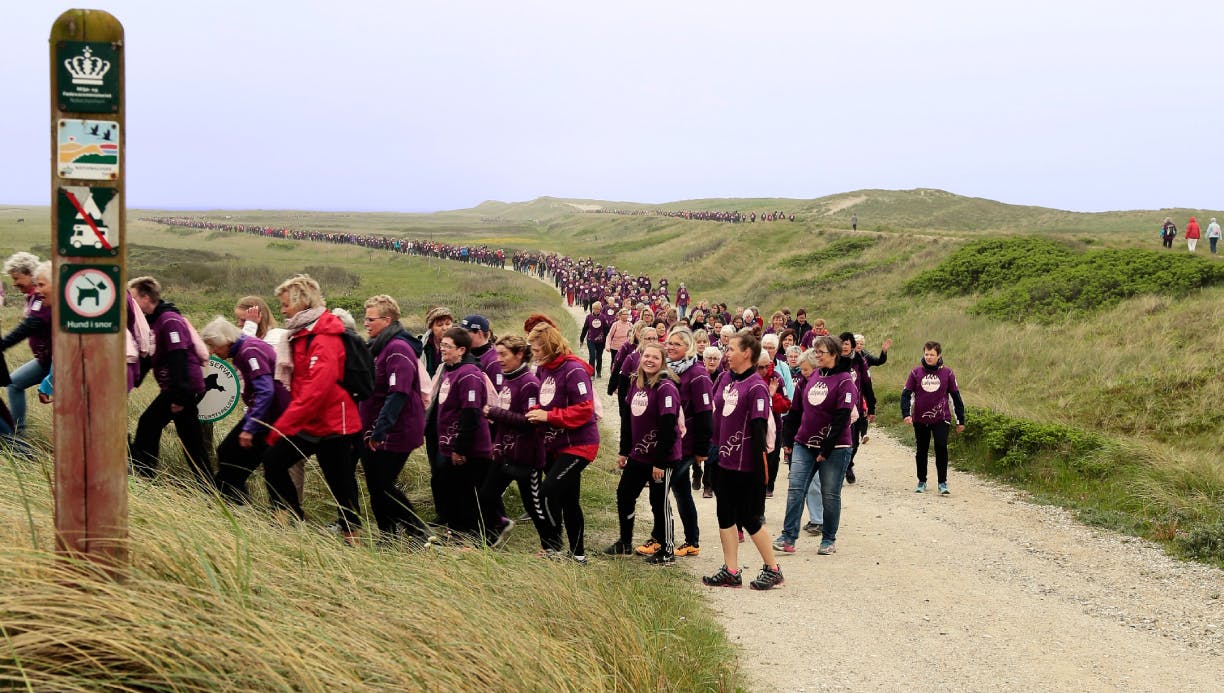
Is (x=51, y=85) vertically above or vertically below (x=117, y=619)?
above

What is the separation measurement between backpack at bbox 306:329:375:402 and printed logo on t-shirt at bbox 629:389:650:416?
7.04ft

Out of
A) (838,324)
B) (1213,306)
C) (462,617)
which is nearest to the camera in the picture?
(462,617)

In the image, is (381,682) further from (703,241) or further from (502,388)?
(703,241)

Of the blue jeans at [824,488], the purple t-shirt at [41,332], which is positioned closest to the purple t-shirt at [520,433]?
the blue jeans at [824,488]

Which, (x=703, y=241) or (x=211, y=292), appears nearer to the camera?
(x=211, y=292)

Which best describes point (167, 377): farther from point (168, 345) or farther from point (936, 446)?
point (936, 446)

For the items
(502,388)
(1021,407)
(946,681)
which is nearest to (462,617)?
(946,681)

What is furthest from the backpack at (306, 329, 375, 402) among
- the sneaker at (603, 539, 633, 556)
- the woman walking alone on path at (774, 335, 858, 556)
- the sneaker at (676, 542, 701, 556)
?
the woman walking alone on path at (774, 335, 858, 556)

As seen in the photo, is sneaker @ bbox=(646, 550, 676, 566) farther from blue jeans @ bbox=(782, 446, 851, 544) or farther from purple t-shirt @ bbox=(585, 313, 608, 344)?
purple t-shirt @ bbox=(585, 313, 608, 344)

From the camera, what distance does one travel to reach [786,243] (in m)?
54.9

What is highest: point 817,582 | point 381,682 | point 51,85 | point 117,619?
point 51,85

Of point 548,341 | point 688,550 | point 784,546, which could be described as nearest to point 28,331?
point 548,341

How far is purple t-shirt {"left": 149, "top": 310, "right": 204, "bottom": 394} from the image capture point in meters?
6.64

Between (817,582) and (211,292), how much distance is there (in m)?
37.5
